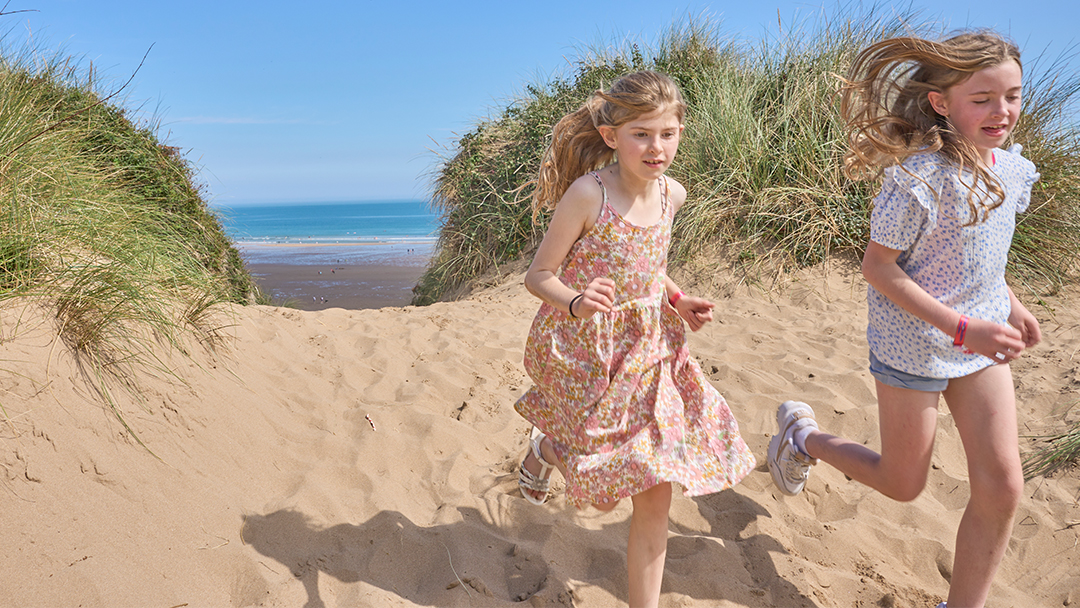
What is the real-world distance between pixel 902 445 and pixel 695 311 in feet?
2.59

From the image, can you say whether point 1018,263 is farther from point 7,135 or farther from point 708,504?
point 7,135

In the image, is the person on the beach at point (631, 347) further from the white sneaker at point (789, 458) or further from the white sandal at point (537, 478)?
the white sneaker at point (789, 458)

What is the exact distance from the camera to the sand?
2459mm

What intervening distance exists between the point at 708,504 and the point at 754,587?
0.54 m

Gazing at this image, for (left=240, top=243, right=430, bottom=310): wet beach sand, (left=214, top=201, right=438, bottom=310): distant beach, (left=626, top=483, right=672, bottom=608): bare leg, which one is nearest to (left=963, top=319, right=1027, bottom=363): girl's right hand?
(left=626, top=483, right=672, bottom=608): bare leg

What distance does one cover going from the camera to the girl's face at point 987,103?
7.20ft

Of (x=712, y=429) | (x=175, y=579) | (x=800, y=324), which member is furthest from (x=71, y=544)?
(x=800, y=324)

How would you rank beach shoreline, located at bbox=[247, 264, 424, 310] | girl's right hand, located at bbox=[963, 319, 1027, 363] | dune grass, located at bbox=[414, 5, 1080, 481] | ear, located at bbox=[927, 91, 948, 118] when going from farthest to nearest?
beach shoreline, located at bbox=[247, 264, 424, 310], dune grass, located at bbox=[414, 5, 1080, 481], ear, located at bbox=[927, 91, 948, 118], girl's right hand, located at bbox=[963, 319, 1027, 363]

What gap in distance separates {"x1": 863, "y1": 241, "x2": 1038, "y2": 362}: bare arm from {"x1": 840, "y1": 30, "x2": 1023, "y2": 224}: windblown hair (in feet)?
0.91

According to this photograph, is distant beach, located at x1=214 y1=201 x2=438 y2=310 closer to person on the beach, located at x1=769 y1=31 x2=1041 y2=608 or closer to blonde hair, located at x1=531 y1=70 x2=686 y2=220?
blonde hair, located at x1=531 y1=70 x2=686 y2=220

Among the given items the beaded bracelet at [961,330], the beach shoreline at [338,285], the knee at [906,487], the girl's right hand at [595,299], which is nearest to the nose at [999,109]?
the beaded bracelet at [961,330]

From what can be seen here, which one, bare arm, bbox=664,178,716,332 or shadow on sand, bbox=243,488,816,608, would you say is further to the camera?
shadow on sand, bbox=243,488,816,608

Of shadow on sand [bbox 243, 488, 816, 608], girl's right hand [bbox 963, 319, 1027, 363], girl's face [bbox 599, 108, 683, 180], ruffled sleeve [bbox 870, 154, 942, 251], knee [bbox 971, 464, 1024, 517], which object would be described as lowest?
shadow on sand [bbox 243, 488, 816, 608]

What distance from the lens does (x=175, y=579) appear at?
2.40 m
